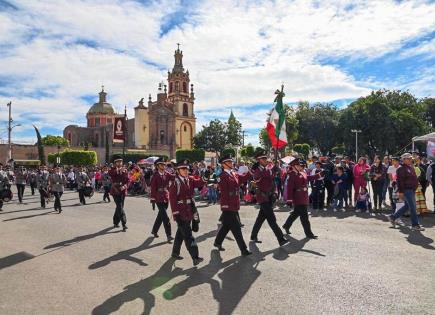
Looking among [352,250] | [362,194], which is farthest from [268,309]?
[362,194]

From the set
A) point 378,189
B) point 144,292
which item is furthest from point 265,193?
point 378,189

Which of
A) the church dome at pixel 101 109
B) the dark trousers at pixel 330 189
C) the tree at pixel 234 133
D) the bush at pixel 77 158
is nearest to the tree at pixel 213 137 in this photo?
the tree at pixel 234 133

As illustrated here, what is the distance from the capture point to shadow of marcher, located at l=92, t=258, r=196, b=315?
5.23 m

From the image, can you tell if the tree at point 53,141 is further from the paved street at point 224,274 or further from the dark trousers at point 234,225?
the dark trousers at point 234,225

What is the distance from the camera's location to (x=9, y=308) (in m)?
5.25

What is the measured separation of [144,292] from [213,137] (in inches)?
2731

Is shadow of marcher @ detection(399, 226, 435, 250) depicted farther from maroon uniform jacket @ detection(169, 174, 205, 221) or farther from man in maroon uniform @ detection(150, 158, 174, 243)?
man in maroon uniform @ detection(150, 158, 174, 243)

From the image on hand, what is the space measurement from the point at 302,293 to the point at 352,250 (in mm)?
2920

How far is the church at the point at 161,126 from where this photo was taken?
275 feet

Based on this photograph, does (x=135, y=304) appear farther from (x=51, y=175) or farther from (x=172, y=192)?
(x=51, y=175)

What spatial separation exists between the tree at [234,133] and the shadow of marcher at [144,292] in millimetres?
68486

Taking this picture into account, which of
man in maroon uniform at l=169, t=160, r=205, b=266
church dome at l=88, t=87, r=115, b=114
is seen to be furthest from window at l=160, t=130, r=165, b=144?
man in maroon uniform at l=169, t=160, r=205, b=266

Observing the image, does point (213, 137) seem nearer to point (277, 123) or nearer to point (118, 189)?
point (277, 123)

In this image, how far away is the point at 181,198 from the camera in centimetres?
751
